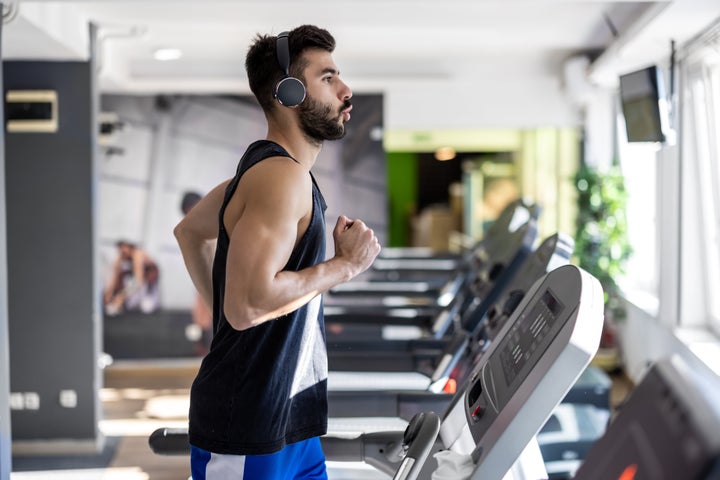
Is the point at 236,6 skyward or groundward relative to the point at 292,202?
skyward

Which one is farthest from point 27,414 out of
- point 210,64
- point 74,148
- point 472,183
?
point 472,183

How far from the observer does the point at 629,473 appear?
817mm

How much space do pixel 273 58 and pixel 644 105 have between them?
308 cm

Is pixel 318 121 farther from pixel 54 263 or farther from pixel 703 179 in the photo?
pixel 703 179

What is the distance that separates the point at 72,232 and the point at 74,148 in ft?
1.45

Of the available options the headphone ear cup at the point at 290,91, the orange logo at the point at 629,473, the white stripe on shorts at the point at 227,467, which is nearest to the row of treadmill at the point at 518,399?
the orange logo at the point at 629,473

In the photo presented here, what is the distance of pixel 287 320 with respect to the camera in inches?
61.4

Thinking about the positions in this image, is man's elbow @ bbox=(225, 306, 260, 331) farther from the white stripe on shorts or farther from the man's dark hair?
the man's dark hair

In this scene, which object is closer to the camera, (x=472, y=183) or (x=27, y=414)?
(x=27, y=414)

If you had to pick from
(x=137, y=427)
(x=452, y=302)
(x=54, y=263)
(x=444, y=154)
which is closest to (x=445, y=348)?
(x=452, y=302)

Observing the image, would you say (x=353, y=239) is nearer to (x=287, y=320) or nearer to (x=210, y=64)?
(x=287, y=320)

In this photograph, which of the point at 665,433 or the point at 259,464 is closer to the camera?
the point at 665,433

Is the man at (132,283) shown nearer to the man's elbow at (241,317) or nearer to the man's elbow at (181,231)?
the man's elbow at (181,231)

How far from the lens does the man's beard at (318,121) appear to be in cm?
160
